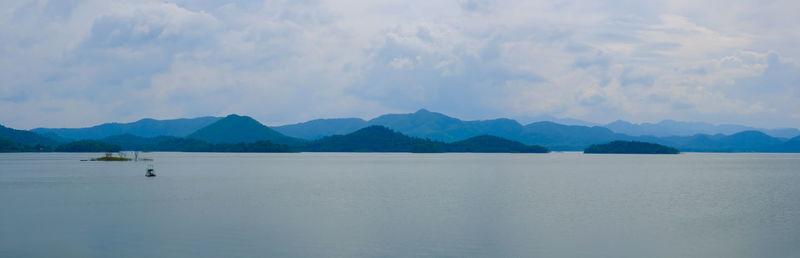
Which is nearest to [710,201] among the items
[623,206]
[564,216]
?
[623,206]

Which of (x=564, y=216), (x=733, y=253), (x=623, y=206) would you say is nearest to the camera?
(x=733, y=253)

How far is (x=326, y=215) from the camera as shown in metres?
36.2

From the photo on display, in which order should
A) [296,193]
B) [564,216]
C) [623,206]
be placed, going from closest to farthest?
[564,216], [623,206], [296,193]

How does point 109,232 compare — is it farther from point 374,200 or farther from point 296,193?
point 296,193

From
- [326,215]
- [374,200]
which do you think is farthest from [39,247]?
[374,200]

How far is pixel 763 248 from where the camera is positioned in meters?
25.8

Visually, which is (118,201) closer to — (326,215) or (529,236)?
(326,215)

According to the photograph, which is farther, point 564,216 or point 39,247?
point 564,216

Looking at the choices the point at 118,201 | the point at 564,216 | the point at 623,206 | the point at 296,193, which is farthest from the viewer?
the point at 296,193

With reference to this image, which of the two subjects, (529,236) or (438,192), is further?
(438,192)

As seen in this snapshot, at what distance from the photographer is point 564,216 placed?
3588 cm

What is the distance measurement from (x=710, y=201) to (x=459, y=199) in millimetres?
18008

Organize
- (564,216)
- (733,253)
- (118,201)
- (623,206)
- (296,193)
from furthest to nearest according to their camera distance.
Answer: (296,193) < (118,201) < (623,206) < (564,216) < (733,253)

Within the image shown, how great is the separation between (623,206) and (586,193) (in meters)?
10.7
